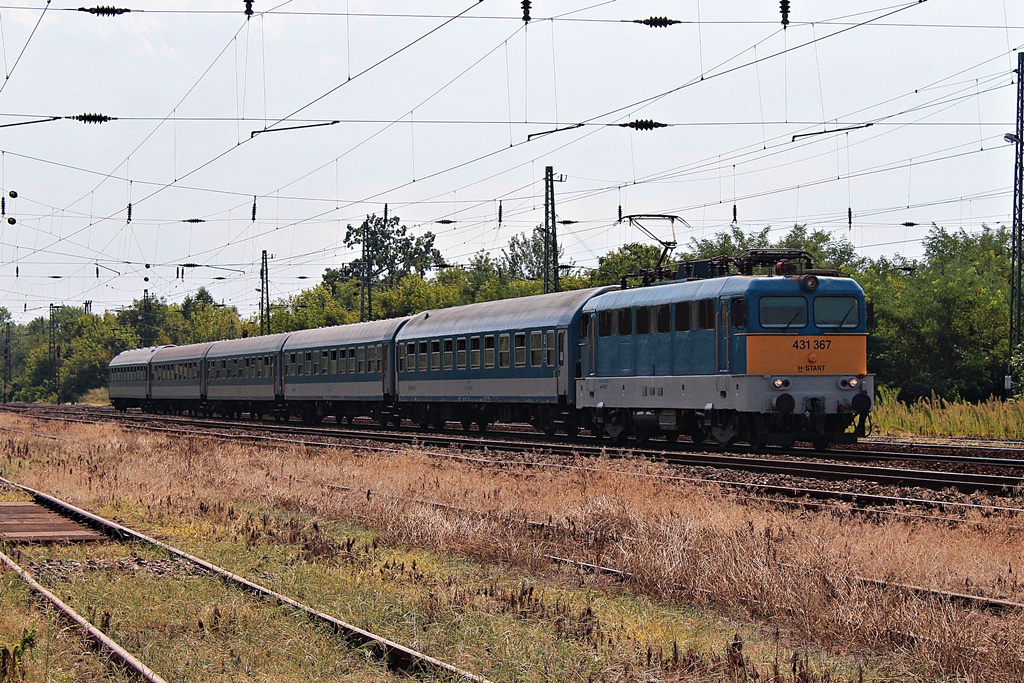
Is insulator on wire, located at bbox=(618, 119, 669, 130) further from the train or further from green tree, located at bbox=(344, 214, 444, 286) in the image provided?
green tree, located at bbox=(344, 214, 444, 286)

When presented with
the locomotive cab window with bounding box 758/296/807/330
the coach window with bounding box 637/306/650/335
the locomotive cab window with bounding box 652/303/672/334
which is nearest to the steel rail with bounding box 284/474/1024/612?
the locomotive cab window with bounding box 758/296/807/330

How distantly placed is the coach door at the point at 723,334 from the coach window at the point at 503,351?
9137 mm

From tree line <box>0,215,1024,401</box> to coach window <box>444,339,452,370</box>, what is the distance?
950 centimetres

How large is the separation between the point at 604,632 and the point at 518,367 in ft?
68.9

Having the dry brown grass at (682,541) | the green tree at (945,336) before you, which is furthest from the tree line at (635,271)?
the dry brown grass at (682,541)

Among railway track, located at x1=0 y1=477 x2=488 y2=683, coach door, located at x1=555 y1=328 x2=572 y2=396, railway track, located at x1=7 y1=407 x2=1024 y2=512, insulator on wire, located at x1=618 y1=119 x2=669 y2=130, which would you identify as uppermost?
insulator on wire, located at x1=618 y1=119 x2=669 y2=130

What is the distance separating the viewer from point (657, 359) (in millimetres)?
23547

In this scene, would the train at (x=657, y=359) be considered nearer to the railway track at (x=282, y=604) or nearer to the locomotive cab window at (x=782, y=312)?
the locomotive cab window at (x=782, y=312)

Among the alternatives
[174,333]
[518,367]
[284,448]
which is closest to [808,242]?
[518,367]

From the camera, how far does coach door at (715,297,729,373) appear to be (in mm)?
21375

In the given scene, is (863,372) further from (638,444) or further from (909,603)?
(909,603)

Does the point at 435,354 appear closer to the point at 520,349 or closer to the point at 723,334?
the point at 520,349

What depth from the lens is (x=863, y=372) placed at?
21734 millimetres

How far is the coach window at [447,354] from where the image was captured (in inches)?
1303
